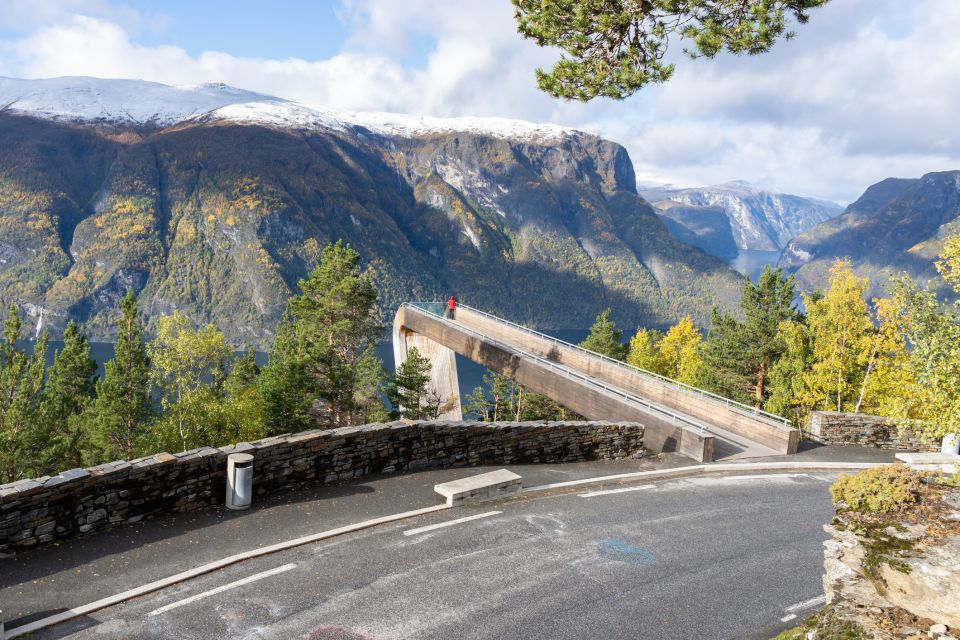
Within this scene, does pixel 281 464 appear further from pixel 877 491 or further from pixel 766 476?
pixel 766 476

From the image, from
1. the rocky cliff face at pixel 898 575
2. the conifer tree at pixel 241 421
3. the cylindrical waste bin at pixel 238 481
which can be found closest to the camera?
the rocky cliff face at pixel 898 575

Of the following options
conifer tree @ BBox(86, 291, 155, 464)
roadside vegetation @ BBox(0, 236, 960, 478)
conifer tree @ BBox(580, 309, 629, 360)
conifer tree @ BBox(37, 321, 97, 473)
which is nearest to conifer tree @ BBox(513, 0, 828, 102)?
roadside vegetation @ BBox(0, 236, 960, 478)

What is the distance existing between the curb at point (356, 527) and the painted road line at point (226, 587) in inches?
19.9

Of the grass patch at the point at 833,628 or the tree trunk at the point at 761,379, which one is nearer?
the grass patch at the point at 833,628

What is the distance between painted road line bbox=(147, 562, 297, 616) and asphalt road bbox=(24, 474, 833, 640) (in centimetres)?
2

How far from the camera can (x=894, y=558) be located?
→ 23.4ft

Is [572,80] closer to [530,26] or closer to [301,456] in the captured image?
[530,26]

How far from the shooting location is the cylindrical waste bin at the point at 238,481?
431 inches

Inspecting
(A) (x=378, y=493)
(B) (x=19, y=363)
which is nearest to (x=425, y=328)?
(B) (x=19, y=363)

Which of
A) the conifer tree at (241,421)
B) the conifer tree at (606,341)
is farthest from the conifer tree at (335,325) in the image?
the conifer tree at (606,341)

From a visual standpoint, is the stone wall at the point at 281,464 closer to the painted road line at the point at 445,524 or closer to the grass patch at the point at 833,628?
the painted road line at the point at 445,524

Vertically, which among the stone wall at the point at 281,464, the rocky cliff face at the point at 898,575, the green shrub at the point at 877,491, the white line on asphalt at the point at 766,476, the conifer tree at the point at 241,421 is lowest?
the conifer tree at the point at 241,421

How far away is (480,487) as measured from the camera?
1248 centimetres

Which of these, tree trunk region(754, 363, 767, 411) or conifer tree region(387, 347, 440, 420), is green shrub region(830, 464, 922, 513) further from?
conifer tree region(387, 347, 440, 420)
